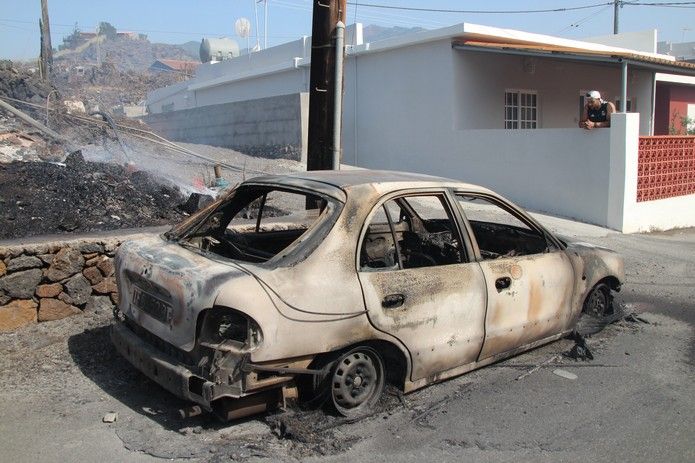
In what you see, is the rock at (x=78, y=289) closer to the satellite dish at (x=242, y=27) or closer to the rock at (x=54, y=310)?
the rock at (x=54, y=310)

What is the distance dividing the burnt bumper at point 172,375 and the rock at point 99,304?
1632mm

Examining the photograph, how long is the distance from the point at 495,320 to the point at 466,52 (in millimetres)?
11275

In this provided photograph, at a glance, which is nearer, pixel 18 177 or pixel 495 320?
pixel 495 320

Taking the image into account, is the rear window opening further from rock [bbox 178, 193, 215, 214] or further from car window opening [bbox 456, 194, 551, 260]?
rock [bbox 178, 193, 215, 214]

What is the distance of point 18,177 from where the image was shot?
8.23 meters

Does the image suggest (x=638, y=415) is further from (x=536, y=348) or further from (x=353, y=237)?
(x=353, y=237)

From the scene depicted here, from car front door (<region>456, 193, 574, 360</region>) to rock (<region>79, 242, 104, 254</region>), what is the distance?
325 cm

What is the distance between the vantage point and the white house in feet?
39.7

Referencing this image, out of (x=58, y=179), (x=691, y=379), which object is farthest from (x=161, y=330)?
(x=58, y=179)

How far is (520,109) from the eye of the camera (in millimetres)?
16938

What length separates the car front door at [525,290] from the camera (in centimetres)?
476

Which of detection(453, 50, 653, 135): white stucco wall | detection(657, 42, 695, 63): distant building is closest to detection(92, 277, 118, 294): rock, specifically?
detection(453, 50, 653, 135): white stucco wall

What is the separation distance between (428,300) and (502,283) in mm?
777

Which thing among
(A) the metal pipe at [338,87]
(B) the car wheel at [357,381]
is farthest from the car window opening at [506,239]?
(B) the car wheel at [357,381]
